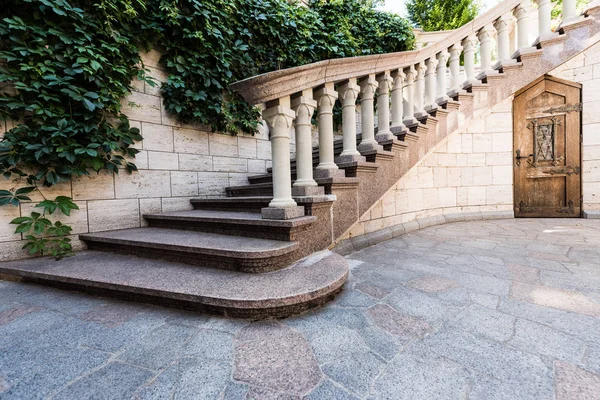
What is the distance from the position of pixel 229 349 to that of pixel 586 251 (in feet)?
11.1

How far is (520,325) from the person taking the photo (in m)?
1.30

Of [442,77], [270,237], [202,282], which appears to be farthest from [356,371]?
[442,77]

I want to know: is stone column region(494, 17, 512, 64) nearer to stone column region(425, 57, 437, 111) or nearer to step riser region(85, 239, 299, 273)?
stone column region(425, 57, 437, 111)

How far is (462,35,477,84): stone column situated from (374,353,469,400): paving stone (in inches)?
169

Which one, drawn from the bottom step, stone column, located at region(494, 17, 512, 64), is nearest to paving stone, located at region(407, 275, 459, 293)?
the bottom step

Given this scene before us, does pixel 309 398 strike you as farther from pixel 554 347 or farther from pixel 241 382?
pixel 554 347

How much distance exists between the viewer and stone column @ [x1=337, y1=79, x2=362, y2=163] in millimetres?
2393

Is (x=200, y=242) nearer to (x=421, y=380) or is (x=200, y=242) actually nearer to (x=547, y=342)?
(x=421, y=380)

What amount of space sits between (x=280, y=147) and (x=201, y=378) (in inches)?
58.1

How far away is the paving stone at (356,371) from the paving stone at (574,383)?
1.99 feet

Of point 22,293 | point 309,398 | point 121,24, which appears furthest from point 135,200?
point 309,398

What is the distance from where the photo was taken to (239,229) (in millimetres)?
2156

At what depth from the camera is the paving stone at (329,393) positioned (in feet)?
2.97

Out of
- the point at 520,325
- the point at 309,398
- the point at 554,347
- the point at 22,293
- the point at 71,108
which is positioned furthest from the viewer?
the point at 71,108
